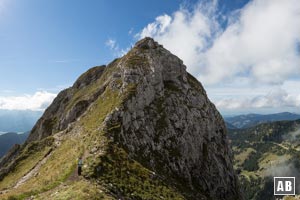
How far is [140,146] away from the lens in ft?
242

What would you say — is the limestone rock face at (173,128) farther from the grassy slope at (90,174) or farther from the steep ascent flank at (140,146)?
the grassy slope at (90,174)

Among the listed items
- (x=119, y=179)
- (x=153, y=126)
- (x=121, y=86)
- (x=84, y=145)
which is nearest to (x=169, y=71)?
(x=121, y=86)

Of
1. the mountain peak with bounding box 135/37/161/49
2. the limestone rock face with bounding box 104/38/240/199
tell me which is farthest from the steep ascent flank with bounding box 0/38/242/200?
the mountain peak with bounding box 135/37/161/49

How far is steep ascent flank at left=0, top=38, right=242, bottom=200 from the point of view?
51872 mm

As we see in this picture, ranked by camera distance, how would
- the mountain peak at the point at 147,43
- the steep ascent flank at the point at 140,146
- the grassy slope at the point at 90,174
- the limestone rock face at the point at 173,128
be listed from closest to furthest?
the grassy slope at the point at 90,174 < the steep ascent flank at the point at 140,146 < the limestone rock face at the point at 173,128 < the mountain peak at the point at 147,43

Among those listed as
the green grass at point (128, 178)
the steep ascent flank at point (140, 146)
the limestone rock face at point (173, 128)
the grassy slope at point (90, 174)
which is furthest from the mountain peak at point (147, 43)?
the green grass at point (128, 178)

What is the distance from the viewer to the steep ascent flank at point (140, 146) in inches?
2042

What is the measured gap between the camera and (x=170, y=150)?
81250 mm

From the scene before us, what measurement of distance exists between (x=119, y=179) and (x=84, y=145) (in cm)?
1577

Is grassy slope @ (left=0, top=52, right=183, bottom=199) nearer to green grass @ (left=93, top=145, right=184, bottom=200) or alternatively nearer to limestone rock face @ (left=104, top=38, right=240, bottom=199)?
green grass @ (left=93, top=145, right=184, bottom=200)

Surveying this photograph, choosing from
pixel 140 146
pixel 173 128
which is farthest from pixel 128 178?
pixel 173 128

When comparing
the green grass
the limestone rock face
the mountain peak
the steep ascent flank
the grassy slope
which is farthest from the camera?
the mountain peak

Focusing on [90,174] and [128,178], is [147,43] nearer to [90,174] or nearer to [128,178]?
[128,178]

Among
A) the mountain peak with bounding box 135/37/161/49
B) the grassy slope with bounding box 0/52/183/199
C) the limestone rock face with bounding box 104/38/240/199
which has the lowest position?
the grassy slope with bounding box 0/52/183/199
